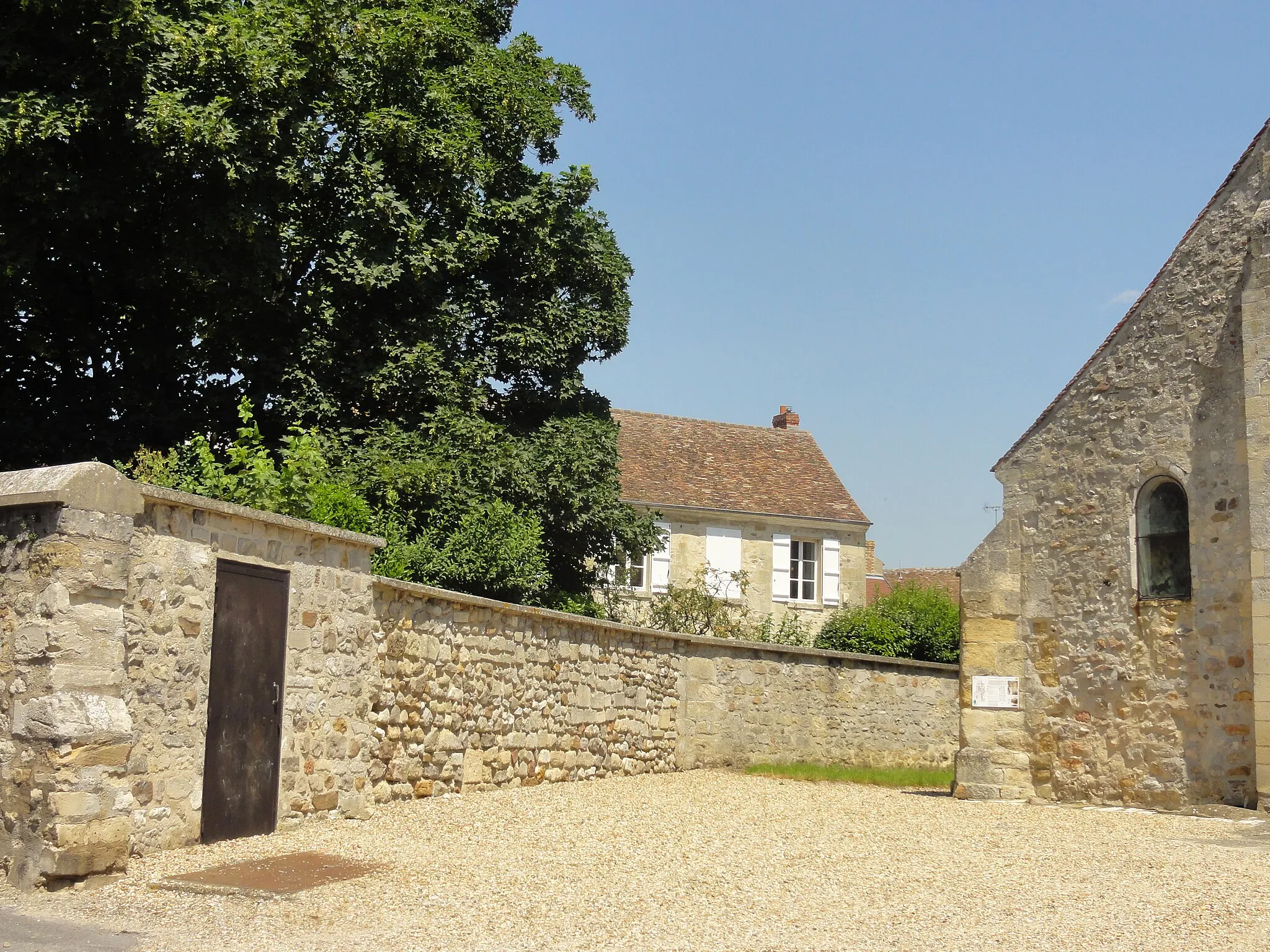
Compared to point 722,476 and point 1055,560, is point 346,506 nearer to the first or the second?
point 1055,560

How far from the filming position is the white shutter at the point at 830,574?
1038 inches

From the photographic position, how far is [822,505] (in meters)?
26.9

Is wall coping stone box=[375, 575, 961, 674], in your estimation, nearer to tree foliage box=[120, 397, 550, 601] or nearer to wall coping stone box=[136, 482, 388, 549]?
wall coping stone box=[136, 482, 388, 549]

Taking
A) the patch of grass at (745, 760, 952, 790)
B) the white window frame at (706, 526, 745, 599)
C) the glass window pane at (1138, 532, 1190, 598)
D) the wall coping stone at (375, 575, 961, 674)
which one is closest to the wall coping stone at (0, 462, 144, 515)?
the wall coping stone at (375, 575, 961, 674)

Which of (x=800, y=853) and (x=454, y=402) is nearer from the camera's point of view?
(x=800, y=853)

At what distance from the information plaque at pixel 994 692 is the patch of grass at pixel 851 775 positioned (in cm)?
282

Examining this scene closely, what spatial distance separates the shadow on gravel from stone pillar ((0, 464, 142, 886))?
2.01 ft

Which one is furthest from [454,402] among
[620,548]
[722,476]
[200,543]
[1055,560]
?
[722,476]

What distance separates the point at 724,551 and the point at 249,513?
19.0 m

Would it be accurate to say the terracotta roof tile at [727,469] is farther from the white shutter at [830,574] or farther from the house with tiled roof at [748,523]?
the white shutter at [830,574]

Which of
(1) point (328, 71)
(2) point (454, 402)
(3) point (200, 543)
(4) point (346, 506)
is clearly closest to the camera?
(3) point (200, 543)

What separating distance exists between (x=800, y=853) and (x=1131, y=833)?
3.32m

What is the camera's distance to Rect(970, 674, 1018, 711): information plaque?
12.9 metres

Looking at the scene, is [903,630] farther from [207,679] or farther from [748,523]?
[207,679]
